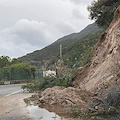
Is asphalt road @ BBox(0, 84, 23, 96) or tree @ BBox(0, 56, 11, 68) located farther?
tree @ BBox(0, 56, 11, 68)

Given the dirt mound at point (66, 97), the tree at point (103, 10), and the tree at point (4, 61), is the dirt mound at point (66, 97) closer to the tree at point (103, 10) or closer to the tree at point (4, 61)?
the tree at point (103, 10)

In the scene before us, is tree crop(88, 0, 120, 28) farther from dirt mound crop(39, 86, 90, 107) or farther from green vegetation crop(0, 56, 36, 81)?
green vegetation crop(0, 56, 36, 81)

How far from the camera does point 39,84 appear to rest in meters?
14.6

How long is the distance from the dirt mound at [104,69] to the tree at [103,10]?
23.3 feet

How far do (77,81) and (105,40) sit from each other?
127 inches

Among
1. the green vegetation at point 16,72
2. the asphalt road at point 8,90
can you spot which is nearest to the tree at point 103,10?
the asphalt road at point 8,90

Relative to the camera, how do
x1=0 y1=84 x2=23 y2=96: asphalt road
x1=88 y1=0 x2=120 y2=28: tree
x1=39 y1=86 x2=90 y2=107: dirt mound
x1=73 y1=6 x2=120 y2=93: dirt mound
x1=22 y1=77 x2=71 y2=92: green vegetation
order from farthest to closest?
x1=88 y1=0 x2=120 y2=28: tree, x1=0 y1=84 x2=23 y2=96: asphalt road, x1=22 y1=77 x2=71 y2=92: green vegetation, x1=73 y1=6 x2=120 y2=93: dirt mound, x1=39 y1=86 x2=90 y2=107: dirt mound

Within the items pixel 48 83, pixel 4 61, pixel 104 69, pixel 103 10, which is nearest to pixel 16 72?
pixel 4 61

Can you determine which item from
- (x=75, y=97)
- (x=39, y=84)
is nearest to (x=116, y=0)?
(x=39, y=84)

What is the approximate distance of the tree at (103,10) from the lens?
66.6 feet

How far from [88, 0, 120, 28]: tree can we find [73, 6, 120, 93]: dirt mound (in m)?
7.09

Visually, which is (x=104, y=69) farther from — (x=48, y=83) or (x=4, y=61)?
(x=4, y=61)

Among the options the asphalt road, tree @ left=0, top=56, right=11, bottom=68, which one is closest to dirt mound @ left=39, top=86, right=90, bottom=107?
the asphalt road

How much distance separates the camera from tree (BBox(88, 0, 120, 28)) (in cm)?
2031
